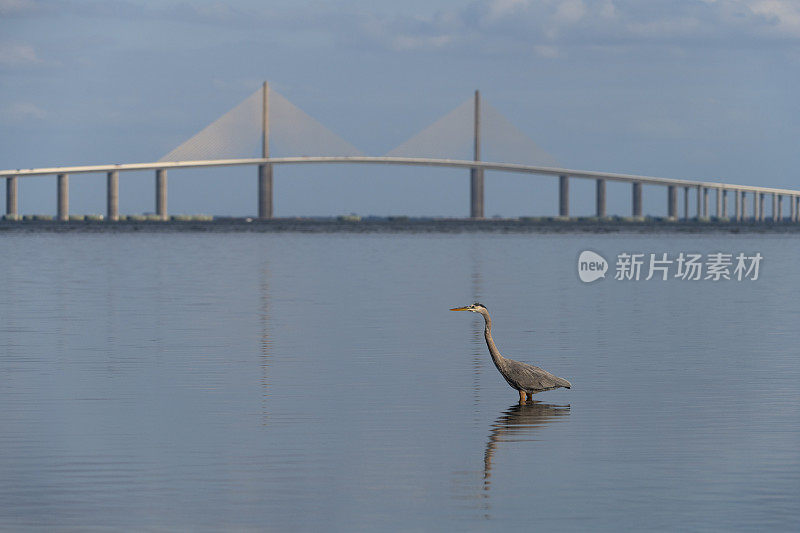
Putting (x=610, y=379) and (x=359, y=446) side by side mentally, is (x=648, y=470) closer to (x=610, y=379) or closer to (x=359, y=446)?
(x=359, y=446)

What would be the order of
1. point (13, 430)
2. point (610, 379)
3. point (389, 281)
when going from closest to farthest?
point (13, 430) → point (610, 379) → point (389, 281)

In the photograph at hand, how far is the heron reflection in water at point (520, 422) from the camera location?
566 inches

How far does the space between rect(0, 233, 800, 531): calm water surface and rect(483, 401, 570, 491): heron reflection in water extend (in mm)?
39

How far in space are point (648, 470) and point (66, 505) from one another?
15.8 ft

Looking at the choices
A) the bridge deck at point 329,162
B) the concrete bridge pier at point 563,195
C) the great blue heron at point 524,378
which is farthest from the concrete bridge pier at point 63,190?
the great blue heron at point 524,378

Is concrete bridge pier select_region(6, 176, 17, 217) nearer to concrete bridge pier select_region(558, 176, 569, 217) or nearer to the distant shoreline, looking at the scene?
the distant shoreline

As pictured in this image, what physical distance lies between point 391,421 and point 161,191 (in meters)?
138

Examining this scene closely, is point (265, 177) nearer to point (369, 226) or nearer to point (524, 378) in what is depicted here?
point (369, 226)

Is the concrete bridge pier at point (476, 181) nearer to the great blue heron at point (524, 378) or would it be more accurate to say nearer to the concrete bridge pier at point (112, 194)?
the concrete bridge pier at point (112, 194)

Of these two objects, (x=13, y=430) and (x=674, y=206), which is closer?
(x=13, y=430)

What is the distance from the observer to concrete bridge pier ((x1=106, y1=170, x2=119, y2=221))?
15154cm

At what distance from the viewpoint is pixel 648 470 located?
13.0 m


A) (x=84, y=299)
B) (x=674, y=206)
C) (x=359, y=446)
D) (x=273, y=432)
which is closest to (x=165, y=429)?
(x=273, y=432)

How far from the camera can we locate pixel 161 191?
151250 millimetres
